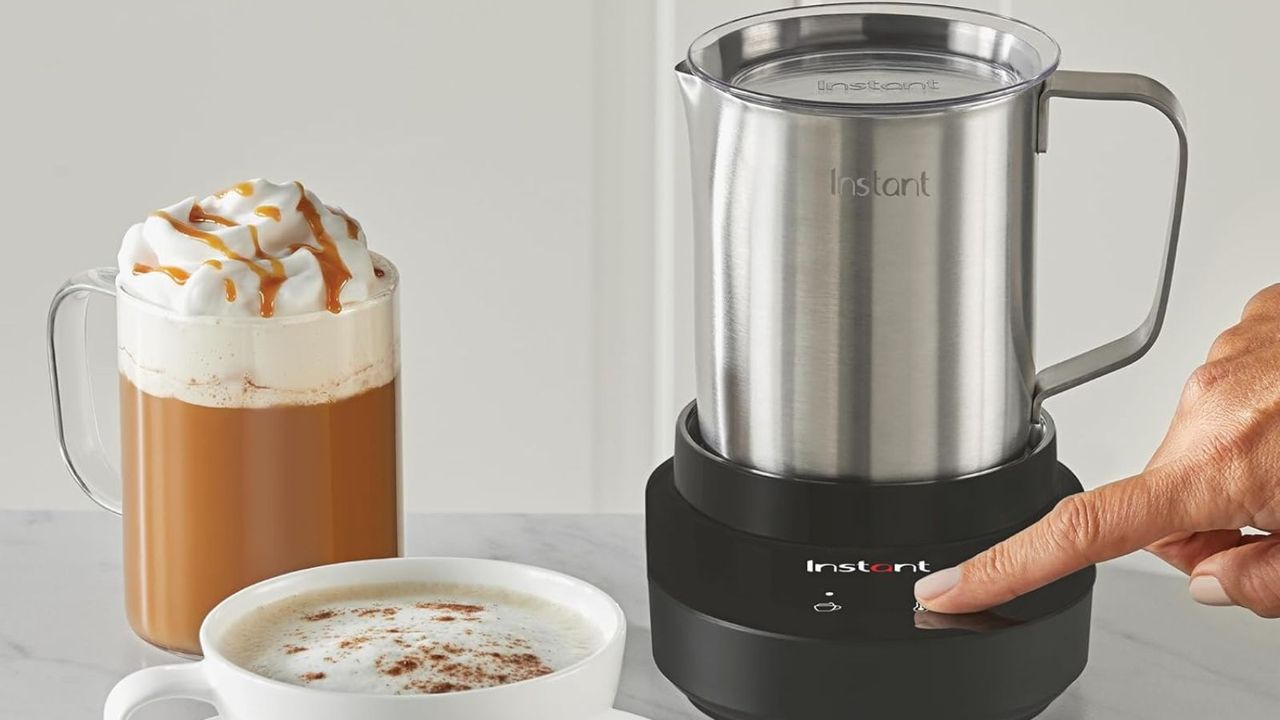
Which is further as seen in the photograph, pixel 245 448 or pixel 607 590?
pixel 607 590

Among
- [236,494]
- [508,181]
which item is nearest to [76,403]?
[236,494]

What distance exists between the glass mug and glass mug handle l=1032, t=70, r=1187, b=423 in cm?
32

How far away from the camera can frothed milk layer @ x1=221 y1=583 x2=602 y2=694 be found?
0.59 m

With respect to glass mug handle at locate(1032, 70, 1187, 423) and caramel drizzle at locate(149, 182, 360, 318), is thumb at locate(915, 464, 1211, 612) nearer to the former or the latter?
glass mug handle at locate(1032, 70, 1187, 423)

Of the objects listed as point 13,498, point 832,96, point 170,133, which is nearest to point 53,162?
point 170,133

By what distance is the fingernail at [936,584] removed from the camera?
2.22 ft

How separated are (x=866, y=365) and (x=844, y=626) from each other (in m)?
0.11

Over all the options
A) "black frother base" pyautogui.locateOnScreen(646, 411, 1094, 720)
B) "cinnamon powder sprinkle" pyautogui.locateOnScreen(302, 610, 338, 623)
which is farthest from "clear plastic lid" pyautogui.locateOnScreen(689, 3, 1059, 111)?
"cinnamon powder sprinkle" pyautogui.locateOnScreen(302, 610, 338, 623)

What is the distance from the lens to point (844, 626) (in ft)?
2.16

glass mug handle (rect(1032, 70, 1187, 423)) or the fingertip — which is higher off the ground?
glass mug handle (rect(1032, 70, 1187, 423))

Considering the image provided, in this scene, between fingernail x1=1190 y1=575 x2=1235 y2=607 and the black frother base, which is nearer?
the black frother base

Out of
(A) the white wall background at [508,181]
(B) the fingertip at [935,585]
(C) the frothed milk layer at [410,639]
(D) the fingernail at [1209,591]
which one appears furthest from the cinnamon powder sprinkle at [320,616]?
(A) the white wall background at [508,181]

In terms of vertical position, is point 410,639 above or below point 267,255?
below

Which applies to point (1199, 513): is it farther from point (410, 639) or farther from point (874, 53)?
point (410, 639)
